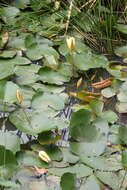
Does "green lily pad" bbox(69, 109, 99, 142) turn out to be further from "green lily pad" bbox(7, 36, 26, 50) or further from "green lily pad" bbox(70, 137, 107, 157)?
"green lily pad" bbox(7, 36, 26, 50)

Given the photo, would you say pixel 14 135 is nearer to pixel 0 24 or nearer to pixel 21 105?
pixel 21 105

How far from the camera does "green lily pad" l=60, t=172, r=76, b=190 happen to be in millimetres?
1055

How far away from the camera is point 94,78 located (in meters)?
1.60

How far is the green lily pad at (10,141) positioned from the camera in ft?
3.90

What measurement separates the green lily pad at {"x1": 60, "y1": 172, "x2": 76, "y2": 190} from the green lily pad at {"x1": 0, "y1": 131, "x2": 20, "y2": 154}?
0.63ft

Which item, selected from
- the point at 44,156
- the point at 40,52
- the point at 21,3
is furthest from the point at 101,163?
the point at 21,3

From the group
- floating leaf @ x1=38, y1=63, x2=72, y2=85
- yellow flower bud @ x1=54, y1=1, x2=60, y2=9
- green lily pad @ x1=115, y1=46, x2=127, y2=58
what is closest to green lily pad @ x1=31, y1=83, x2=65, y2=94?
floating leaf @ x1=38, y1=63, x2=72, y2=85

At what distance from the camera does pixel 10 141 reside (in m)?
1.21

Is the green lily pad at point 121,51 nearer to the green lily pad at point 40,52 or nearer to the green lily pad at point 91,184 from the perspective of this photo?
the green lily pad at point 40,52

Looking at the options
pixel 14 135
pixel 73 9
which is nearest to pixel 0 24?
pixel 73 9

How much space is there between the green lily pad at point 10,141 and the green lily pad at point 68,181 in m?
0.19

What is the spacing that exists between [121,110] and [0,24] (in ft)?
2.35

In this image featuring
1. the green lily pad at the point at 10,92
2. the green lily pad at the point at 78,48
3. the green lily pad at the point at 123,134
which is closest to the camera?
the green lily pad at the point at 123,134

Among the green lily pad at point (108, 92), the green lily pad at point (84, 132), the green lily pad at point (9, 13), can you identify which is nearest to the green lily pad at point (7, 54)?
the green lily pad at point (9, 13)
